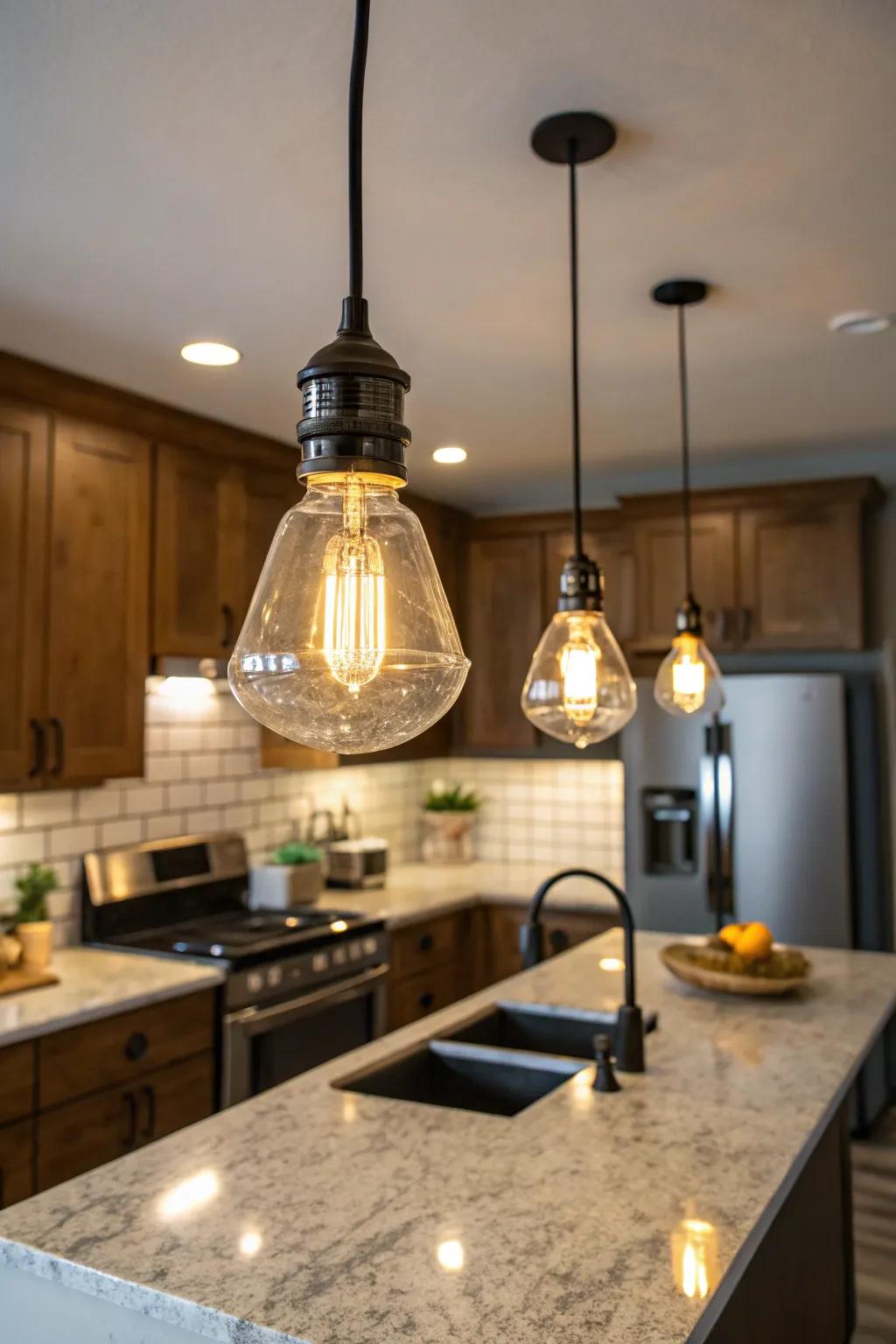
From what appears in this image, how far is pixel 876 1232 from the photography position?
10.3 ft

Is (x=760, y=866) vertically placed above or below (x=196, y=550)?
below

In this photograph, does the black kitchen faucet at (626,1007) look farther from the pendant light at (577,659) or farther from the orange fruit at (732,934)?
the orange fruit at (732,934)

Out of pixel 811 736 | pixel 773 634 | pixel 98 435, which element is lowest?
pixel 811 736

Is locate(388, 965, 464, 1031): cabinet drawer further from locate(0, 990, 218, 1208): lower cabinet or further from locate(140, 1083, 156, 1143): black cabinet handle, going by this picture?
locate(140, 1083, 156, 1143): black cabinet handle

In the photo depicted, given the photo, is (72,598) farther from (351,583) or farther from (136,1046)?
(351,583)

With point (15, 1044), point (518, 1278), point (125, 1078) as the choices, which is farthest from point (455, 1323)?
point (125, 1078)

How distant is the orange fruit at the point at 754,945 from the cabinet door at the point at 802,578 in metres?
1.66

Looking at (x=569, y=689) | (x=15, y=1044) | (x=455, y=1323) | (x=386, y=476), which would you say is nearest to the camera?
(x=386, y=476)

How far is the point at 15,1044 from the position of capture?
7.90 ft

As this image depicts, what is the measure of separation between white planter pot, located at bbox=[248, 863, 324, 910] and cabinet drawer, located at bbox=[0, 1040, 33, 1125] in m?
1.41

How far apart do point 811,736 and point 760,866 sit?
498 mm

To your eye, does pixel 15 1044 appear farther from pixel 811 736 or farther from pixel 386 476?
pixel 811 736

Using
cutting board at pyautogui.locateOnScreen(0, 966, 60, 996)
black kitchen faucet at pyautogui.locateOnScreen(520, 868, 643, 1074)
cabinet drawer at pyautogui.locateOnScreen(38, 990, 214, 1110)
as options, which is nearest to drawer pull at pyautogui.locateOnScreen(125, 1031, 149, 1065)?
cabinet drawer at pyautogui.locateOnScreen(38, 990, 214, 1110)

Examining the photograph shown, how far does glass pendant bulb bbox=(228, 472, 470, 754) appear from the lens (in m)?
0.86
